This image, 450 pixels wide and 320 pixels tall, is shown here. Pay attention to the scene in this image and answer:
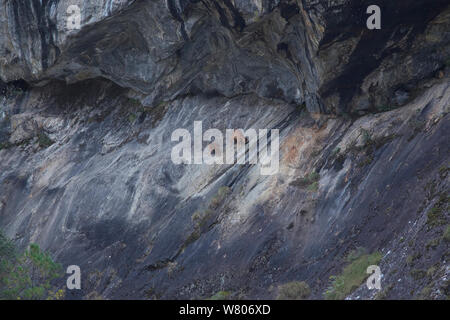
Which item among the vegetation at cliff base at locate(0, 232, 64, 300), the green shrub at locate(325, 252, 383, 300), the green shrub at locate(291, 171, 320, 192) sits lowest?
the vegetation at cliff base at locate(0, 232, 64, 300)

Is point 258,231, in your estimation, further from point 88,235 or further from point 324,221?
point 88,235

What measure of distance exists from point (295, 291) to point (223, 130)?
26.7 ft

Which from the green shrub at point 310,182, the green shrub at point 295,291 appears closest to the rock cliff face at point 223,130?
the green shrub at point 310,182

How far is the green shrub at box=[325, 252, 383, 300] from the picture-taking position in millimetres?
14438

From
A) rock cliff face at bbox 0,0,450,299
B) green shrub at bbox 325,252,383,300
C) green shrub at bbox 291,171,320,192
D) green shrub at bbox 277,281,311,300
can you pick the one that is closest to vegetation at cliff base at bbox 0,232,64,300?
rock cliff face at bbox 0,0,450,299

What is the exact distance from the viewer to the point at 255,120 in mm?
21500

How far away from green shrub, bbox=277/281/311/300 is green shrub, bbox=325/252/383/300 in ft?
2.06

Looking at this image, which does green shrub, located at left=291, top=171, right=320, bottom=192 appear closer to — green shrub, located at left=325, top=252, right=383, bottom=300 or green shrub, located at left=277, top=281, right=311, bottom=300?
green shrub, located at left=325, top=252, right=383, bottom=300

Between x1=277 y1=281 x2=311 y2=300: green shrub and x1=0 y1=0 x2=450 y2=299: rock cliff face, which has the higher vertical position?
x1=0 y1=0 x2=450 y2=299: rock cliff face

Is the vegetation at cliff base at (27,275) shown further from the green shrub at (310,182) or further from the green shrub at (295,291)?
the green shrub at (310,182)

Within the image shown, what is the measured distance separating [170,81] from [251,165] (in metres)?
5.15

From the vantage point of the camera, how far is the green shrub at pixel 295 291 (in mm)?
15086

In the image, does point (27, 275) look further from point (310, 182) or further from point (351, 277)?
point (351, 277)
